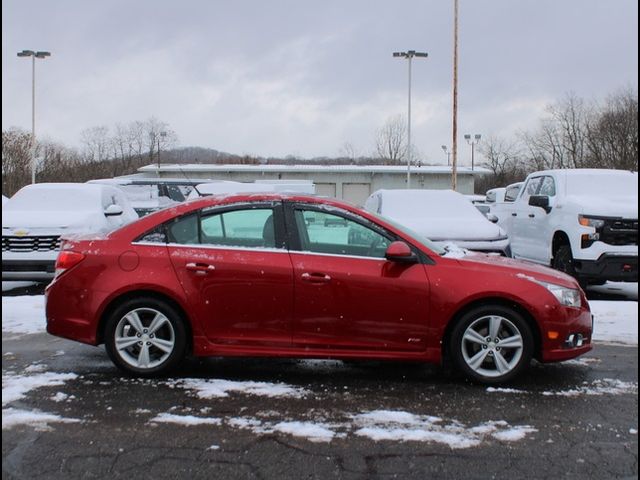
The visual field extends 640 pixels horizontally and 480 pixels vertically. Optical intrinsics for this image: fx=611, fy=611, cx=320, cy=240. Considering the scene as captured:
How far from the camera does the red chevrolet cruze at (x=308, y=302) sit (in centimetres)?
477

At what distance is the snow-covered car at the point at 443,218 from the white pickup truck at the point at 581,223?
2.81 feet

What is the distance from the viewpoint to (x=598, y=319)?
7.46 m

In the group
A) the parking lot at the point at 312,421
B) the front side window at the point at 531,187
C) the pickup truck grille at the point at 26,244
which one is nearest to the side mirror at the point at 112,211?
the pickup truck grille at the point at 26,244

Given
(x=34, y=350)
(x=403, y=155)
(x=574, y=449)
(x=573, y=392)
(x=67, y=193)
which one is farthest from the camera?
(x=403, y=155)

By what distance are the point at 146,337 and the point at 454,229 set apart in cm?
589

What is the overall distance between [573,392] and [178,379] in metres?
3.09

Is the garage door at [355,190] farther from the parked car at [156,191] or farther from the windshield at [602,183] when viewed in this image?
the windshield at [602,183]

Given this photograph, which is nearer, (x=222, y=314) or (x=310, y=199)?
(x=222, y=314)

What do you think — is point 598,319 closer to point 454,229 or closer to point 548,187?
point 454,229

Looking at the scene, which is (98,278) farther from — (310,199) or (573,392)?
(573,392)

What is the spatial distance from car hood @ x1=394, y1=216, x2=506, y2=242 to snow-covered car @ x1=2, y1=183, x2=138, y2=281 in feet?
14.3

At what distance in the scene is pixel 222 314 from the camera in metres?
4.82

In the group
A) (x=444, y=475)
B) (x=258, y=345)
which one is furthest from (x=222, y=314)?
(x=444, y=475)

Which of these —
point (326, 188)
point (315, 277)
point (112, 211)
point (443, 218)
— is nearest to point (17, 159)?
point (326, 188)
